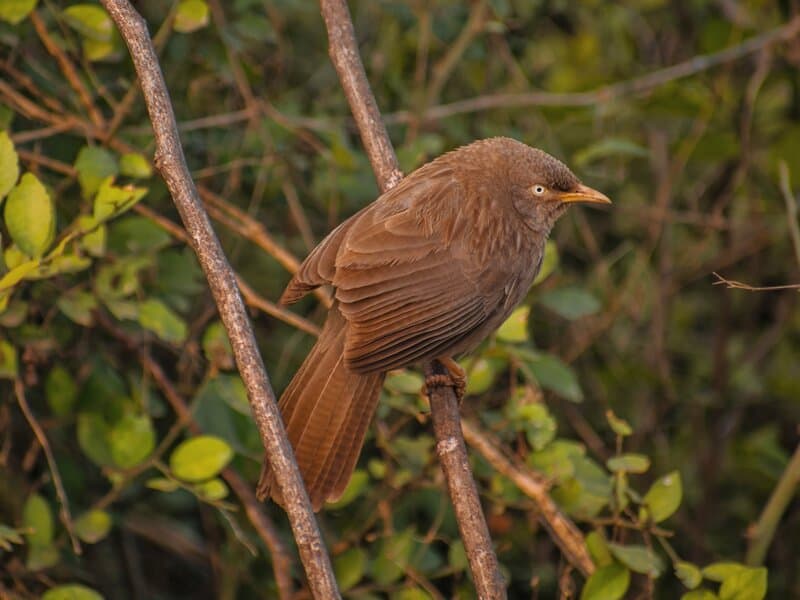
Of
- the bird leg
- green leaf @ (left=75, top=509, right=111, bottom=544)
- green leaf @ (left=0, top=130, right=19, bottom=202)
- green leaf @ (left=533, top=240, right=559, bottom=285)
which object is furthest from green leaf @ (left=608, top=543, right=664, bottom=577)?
green leaf @ (left=0, top=130, right=19, bottom=202)

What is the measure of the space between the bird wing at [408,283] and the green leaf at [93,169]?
0.75 meters

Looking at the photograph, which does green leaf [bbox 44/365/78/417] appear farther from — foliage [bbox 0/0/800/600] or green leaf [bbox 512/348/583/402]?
green leaf [bbox 512/348/583/402]

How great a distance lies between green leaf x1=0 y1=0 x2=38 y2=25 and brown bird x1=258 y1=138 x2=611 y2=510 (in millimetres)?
1133

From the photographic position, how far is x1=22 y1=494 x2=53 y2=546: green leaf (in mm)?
3697

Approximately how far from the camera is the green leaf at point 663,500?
134 inches

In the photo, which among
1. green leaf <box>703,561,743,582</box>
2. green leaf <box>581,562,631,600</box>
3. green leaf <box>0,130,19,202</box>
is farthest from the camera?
green leaf <box>581,562,631,600</box>

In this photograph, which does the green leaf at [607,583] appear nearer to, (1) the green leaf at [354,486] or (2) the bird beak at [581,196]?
(1) the green leaf at [354,486]

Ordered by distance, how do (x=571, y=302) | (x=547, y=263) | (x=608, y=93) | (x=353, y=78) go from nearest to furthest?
(x=353, y=78) < (x=547, y=263) < (x=571, y=302) < (x=608, y=93)

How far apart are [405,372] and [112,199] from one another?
4.07ft

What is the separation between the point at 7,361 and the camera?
3600 mm

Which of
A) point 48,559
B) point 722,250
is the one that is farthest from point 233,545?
point 722,250

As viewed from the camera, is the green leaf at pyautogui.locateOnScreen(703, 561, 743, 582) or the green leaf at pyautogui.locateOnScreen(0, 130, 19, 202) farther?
the green leaf at pyautogui.locateOnScreen(703, 561, 743, 582)

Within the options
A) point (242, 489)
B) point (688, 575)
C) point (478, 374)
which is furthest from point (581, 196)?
point (242, 489)

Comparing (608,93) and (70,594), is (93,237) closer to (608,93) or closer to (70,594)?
(70,594)
